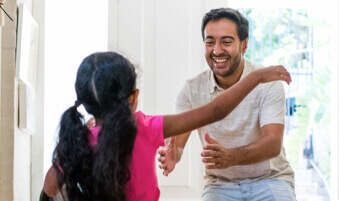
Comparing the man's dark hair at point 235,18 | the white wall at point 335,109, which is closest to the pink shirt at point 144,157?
the man's dark hair at point 235,18

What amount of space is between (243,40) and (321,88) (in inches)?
174

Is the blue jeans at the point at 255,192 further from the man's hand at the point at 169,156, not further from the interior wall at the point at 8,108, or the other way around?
the interior wall at the point at 8,108

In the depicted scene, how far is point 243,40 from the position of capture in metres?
2.58

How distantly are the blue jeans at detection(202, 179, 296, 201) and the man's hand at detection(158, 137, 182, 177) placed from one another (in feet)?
0.86

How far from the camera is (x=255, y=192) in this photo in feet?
7.82

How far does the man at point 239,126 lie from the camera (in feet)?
7.56

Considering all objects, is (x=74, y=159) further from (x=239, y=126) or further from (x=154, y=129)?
(x=239, y=126)

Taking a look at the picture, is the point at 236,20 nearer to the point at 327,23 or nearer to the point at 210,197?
the point at 210,197

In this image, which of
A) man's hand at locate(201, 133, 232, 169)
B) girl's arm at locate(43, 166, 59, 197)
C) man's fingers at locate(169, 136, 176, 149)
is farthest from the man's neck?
girl's arm at locate(43, 166, 59, 197)

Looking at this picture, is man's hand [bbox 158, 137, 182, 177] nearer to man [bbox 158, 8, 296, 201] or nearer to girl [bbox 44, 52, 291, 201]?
man [bbox 158, 8, 296, 201]

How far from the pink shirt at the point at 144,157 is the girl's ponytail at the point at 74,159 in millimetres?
42

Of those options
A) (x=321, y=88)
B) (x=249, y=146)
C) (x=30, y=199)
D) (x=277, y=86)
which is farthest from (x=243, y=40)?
(x=321, y=88)

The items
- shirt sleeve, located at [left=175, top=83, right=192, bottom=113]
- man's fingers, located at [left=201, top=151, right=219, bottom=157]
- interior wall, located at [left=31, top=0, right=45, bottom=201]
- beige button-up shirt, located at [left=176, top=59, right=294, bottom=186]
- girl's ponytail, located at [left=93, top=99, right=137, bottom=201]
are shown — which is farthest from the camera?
interior wall, located at [left=31, top=0, right=45, bottom=201]

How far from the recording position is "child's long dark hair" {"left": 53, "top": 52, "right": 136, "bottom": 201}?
1.64 metres
